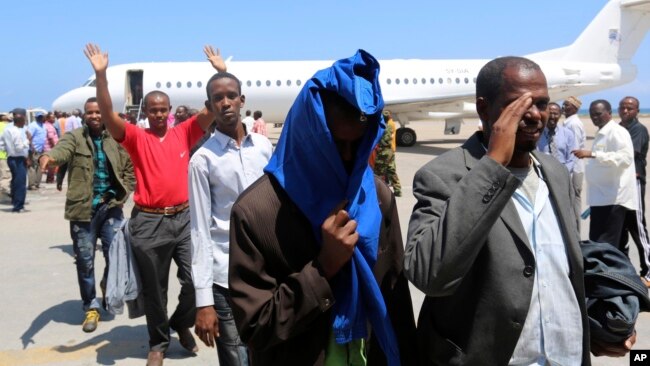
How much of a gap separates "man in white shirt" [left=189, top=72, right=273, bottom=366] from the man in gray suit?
145 centimetres

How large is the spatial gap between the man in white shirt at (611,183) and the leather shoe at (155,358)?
456 cm

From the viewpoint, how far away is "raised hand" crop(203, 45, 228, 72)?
428 centimetres

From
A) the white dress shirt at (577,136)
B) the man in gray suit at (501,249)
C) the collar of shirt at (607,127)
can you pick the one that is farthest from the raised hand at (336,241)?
the white dress shirt at (577,136)

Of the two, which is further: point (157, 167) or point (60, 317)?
point (60, 317)

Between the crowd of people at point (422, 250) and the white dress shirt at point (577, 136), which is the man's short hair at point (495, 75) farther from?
the white dress shirt at point (577, 136)

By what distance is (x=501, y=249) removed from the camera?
1787 millimetres

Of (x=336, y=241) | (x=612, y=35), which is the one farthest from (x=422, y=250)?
(x=612, y=35)

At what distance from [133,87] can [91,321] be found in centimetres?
2067

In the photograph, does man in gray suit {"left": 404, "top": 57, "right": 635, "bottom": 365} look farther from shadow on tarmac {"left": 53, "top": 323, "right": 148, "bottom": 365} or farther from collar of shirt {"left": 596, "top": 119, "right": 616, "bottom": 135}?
collar of shirt {"left": 596, "top": 119, "right": 616, "bottom": 135}

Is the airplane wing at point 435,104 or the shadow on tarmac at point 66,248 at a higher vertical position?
the airplane wing at point 435,104

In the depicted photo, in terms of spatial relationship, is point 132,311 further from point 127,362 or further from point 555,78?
point 555,78

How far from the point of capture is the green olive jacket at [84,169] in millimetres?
5508

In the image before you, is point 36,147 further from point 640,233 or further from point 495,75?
point 495,75

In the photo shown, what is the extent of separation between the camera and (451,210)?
1.67 m
